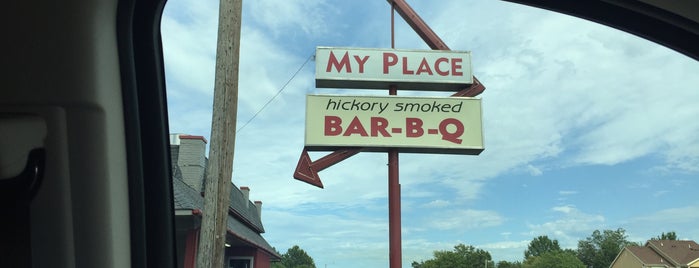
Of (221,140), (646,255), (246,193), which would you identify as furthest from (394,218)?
(646,255)

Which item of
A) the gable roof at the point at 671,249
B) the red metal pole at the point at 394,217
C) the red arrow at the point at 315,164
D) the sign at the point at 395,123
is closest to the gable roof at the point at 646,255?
the gable roof at the point at 671,249

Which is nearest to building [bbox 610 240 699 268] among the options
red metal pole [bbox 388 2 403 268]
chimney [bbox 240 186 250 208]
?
red metal pole [bbox 388 2 403 268]

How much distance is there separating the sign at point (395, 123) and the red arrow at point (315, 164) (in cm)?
17

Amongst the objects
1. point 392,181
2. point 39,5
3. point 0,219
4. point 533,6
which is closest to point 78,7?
point 39,5

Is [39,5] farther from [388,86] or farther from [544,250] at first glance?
[544,250]

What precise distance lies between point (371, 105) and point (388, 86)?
61 cm

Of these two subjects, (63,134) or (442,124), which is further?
(442,124)

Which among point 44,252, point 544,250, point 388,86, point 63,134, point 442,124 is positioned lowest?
point 544,250

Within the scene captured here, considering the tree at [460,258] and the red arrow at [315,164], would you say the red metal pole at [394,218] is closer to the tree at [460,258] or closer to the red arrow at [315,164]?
the red arrow at [315,164]

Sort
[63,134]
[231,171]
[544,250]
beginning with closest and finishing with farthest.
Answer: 1. [63,134]
2. [231,171]
3. [544,250]

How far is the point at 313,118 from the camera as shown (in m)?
11.9

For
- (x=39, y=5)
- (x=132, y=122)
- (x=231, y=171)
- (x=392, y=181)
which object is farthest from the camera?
(x=392, y=181)

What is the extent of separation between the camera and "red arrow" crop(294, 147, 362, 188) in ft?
38.0

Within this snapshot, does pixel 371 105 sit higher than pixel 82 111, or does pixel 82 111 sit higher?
pixel 371 105
